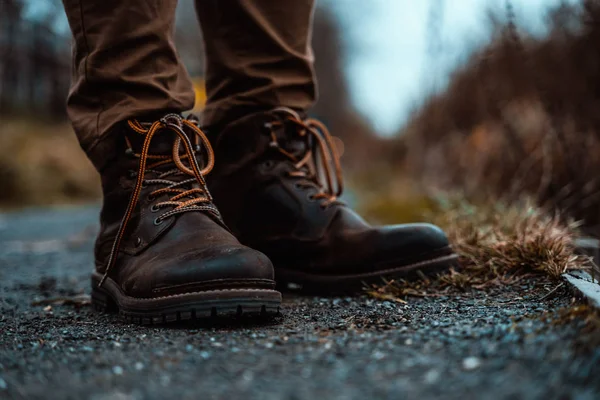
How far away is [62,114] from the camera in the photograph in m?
14.8

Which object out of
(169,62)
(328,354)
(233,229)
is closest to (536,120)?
(233,229)

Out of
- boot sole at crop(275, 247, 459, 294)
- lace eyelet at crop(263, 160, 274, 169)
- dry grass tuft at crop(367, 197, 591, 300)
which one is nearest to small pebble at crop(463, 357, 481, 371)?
dry grass tuft at crop(367, 197, 591, 300)

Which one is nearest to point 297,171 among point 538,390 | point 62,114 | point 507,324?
point 507,324

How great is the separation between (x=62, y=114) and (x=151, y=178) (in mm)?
14264

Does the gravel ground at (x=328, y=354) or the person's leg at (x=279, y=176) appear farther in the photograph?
the person's leg at (x=279, y=176)

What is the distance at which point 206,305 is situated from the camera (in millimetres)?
1378

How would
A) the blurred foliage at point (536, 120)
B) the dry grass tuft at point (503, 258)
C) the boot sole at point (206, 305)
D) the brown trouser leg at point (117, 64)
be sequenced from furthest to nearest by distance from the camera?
1. the blurred foliage at point (536, 120)
2. the dry grass tuft at point (503, 258)
3. the brown trouser leg at point (117, 64)
4. the boot sole at point (206, 305)

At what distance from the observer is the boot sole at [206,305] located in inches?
54.3

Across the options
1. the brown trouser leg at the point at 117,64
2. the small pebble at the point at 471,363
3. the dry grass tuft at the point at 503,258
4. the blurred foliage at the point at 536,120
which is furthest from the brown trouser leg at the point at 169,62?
the blurred foliage at the point at 536,120

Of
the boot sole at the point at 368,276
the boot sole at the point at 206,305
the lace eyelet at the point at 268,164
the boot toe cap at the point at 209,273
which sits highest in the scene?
the lace eyelet at the point at 268,164

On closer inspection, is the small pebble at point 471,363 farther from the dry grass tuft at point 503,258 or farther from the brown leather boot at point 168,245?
the dry grass tuft at point 503,258

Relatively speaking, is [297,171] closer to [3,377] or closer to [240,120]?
[240,120]

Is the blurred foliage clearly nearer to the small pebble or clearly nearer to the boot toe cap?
the boot toe cap

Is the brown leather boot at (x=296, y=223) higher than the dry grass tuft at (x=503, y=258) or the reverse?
higher
